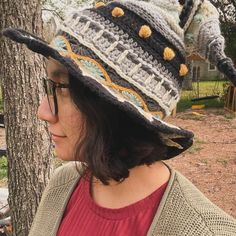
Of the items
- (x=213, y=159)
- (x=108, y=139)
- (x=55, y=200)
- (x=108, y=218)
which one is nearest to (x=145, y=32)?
(x=108, y=139)

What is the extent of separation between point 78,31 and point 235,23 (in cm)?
1359

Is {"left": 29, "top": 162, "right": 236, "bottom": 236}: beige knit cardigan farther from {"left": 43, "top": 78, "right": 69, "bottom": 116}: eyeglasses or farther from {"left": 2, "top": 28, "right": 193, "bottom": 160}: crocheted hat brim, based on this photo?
{"left": 43, "top": 78, "right": 69, "bottom": 116}: eyeglasses

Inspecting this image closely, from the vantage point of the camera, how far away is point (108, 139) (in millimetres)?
1426

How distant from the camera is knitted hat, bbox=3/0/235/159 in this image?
4.37 feet

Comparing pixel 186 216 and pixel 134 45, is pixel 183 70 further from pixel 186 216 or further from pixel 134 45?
pixel 186 216

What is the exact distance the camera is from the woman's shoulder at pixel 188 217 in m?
1.38

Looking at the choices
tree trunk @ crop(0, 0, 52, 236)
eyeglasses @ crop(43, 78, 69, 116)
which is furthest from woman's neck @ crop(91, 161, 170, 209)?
tree trunk @ crop(0, 0, 52, 236)

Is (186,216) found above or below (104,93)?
below

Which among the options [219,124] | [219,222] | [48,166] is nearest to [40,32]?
[48,166]

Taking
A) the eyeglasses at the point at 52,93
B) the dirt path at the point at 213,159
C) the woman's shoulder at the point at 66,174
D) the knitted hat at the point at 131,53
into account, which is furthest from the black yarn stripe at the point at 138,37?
the dirt path at the point at 213,159

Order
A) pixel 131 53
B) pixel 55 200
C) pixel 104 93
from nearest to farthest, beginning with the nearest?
pixel 104 93, pixel 131 53, pixel 55 200

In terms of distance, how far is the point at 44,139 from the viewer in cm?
304

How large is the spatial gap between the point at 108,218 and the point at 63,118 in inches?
15.1

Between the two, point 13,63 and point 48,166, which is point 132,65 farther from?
point 48,166
